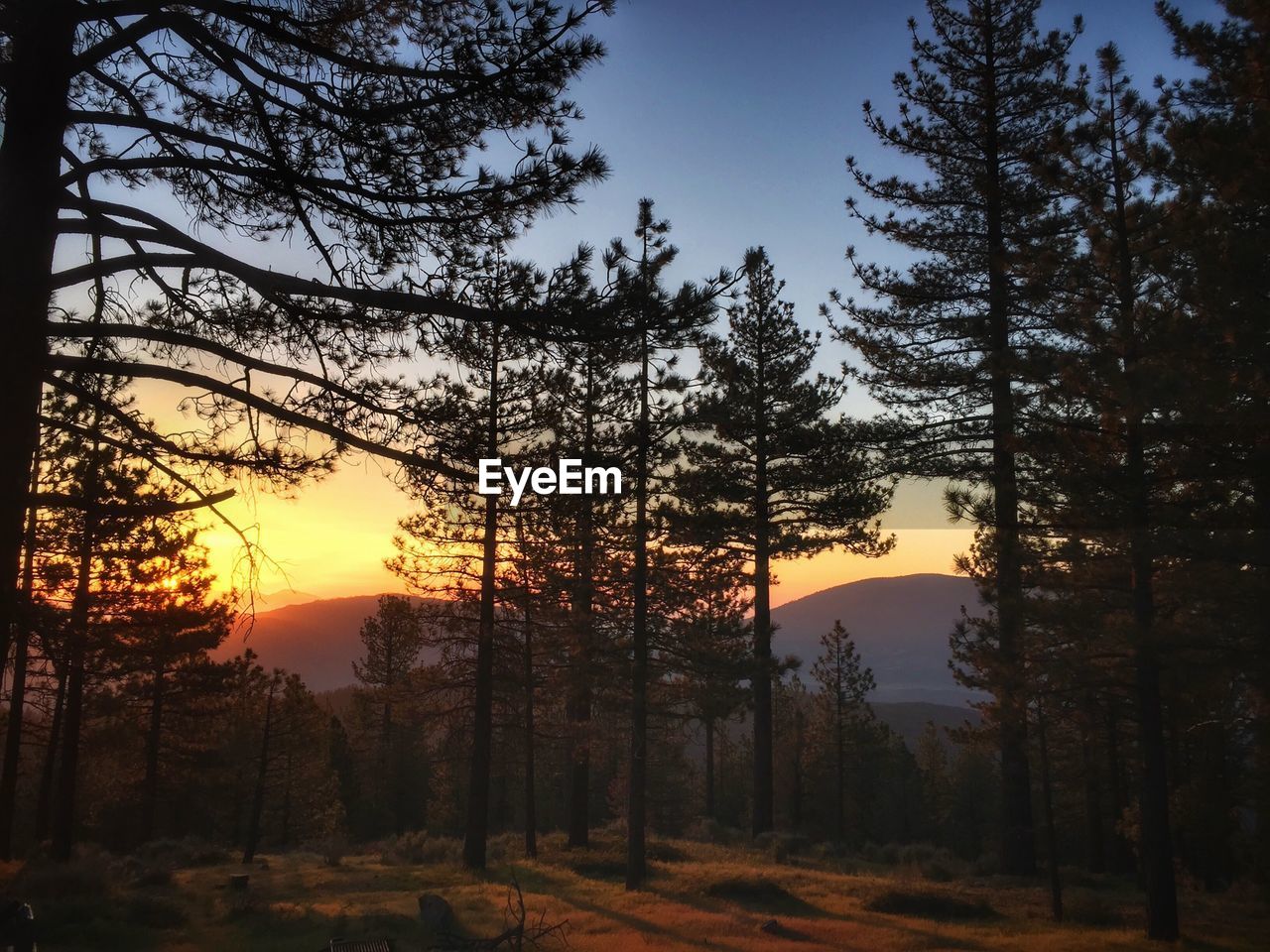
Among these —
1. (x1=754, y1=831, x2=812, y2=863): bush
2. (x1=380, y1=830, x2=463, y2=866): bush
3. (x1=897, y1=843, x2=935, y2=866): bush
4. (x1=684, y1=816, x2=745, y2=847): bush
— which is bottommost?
(x1=684, y1=816, x2=745, y2=847): bush

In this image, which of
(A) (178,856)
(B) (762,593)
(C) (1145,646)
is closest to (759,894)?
(C) (1145,646)

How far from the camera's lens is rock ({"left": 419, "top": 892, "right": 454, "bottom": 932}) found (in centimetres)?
1105

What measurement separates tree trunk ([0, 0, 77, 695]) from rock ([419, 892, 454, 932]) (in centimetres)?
822

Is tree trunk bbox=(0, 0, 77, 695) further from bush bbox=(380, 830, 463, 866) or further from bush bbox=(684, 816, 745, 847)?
bush bbox=(684, 816, 745, 847)

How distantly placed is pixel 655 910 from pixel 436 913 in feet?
11.6

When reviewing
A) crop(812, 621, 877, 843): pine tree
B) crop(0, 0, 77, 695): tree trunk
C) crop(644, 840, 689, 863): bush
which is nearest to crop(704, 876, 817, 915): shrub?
crop(644, 840, 689, 863): bush

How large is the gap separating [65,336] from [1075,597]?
44.3ft

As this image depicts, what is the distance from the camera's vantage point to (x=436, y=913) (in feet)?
36.9

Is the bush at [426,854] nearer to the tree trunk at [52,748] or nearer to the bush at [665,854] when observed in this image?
the bush at [665,854]

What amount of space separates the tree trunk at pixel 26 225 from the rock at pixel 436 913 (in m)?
8.22

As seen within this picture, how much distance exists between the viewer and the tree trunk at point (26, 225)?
15.4 ft

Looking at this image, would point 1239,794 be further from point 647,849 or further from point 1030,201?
point 1030,201

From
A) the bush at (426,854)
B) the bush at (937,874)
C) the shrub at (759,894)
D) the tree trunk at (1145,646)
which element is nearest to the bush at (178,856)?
the bush at (426,854)

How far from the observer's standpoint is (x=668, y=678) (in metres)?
20.5
